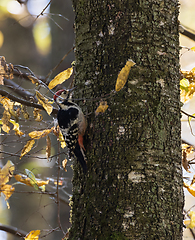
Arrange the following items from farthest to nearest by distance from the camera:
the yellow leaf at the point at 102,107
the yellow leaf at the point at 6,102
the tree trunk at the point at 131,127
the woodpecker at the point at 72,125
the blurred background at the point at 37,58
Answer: the blurred background at the point at 37,58
the yellow leaf at the point at 6,102
the woodpecker at the point at 72,125
the yellow leaf at the point at 102,107
the tree trunk at the point at 131,127

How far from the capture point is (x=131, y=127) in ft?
4.22

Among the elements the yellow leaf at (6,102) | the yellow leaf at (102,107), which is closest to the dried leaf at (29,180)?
the yellow leaf at (6,102)

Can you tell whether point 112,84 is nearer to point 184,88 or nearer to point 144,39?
point 144,39

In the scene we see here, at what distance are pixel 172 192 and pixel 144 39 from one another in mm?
790

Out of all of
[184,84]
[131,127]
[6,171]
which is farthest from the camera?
[6,171]

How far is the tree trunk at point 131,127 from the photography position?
120cm

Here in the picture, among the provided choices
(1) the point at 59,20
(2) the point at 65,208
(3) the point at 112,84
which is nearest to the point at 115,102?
(3) the point at 112,84

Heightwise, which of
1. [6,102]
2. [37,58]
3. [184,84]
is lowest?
[6,102]

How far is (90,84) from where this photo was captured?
4.84 ft

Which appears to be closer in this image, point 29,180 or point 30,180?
point 30,180

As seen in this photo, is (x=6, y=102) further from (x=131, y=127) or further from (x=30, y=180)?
(x=131, y=127)

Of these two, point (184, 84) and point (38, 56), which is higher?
point (38, 56)

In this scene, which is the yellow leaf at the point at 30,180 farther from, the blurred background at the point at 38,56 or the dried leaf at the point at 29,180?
the blurred background at the point at 38,56

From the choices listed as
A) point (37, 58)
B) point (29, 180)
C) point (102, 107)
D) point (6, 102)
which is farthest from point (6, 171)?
point (37, 58)
